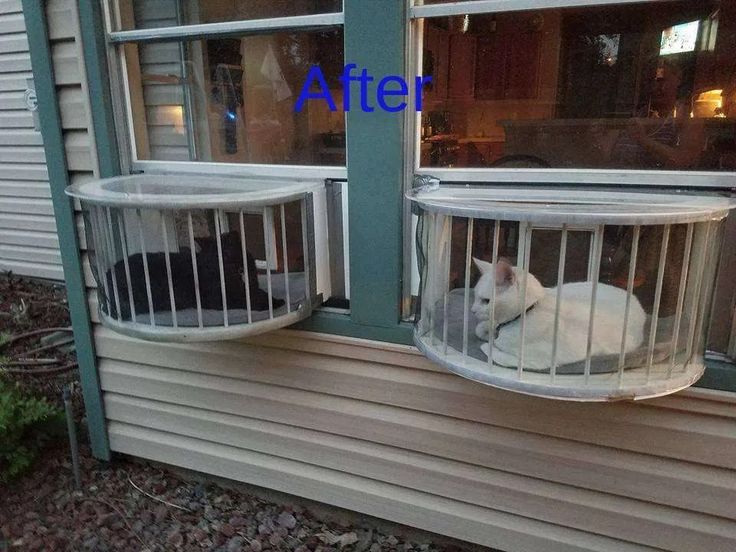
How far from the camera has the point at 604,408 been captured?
1.65 meters

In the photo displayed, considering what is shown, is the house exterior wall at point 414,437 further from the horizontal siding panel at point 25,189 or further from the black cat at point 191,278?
the horizontal siding panel at point 25,189

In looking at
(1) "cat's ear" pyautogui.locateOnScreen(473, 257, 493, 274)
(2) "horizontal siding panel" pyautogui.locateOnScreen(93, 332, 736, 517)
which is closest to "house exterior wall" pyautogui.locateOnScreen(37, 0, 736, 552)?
(2) "horizontal siding panel" pyautogui.locateOnScreen(93, 332, 736, 517)

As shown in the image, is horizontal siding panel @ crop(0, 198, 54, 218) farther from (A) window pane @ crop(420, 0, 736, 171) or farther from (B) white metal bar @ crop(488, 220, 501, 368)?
(B) white metal bar @ crop(488, 220, 501, 368)

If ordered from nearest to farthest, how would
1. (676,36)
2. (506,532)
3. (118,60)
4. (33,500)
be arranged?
(676,36)
(506,532)
(118,60)
(33,500)

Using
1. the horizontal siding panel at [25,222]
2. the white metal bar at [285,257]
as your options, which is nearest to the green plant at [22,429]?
the white metal bar at [285,257]

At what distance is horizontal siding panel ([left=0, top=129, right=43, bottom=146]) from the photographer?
13.7ft

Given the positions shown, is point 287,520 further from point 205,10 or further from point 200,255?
point 205,10

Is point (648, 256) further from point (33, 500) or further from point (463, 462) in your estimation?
point (33, 500)

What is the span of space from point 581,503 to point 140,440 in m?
1.83

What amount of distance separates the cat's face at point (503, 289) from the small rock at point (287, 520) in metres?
1.33

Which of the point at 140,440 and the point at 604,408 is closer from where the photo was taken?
the point at 604,408

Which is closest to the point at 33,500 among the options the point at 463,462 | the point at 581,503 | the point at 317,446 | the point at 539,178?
the point at 317,446

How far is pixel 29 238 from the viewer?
4.41 meters

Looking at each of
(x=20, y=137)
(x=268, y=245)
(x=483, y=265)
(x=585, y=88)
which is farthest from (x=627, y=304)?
(x=20, y=137)
